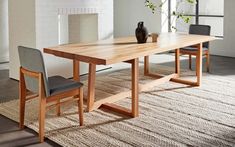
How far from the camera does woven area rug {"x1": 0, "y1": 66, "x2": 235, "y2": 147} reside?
3137mm

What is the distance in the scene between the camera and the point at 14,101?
4273 millimetres

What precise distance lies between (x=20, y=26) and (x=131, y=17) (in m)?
4.06

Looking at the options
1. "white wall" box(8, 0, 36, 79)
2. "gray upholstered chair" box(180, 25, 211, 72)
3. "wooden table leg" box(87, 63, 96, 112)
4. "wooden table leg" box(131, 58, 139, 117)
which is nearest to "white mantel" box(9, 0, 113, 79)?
"white wall" box(8, 0, 36, 79)

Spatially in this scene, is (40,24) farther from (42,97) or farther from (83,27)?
(42,97)

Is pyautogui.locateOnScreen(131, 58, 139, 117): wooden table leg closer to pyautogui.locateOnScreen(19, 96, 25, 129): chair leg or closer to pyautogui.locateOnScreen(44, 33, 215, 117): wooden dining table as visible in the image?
pyautogui.locateOnScreen(44, 33, 215, 117): wooden dining table

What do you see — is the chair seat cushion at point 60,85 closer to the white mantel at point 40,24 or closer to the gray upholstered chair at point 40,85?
the gray upholstered chair at point 40,85

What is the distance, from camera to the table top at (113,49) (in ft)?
11.0

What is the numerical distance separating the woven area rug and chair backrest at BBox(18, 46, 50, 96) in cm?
46

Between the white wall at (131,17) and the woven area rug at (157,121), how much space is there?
3598 mm

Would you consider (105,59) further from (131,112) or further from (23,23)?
(23,23)

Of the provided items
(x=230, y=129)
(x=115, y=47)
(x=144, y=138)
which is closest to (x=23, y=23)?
(x=115, y=47)

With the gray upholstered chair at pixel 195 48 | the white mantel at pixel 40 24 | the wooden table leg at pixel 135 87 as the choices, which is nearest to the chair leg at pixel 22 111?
the wooden table leg at pixel 135 87

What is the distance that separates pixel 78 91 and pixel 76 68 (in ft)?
2.03

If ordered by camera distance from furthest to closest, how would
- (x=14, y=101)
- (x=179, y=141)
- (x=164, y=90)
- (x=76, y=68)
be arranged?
(x=164, y=90), (x=14, y=101), (x=76, y=68), (x=179, y=141)
